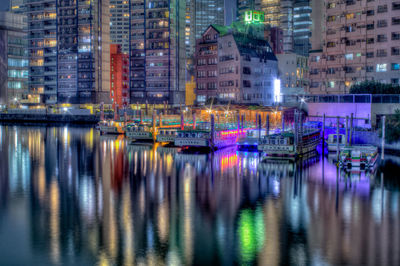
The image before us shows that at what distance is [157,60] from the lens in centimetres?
15125

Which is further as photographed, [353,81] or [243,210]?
[353,81]

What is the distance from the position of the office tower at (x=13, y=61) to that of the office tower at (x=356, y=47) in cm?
11368

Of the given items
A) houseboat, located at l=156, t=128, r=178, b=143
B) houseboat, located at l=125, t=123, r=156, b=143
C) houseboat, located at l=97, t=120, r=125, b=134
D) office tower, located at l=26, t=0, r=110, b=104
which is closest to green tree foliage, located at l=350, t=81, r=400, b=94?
houseboat, located at l=156, t=128, r=178, b=143

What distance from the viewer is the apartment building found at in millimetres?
124688

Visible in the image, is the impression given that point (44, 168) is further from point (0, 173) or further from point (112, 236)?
point (112, 236)

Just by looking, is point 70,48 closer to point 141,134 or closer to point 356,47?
point 141,134

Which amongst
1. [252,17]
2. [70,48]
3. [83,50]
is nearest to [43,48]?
[70,48]

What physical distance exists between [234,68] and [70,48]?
2524 inches

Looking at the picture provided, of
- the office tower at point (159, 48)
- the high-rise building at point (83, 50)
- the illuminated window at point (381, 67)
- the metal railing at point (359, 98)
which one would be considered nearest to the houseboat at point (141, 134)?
the metal railing at point (359, 98)

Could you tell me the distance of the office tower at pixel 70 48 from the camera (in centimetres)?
15875

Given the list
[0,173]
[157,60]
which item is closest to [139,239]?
[0,173]

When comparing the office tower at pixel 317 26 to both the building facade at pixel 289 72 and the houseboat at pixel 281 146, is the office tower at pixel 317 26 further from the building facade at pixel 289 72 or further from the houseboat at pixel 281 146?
the houseboat at pixel 281 146

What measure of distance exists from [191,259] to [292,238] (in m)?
6.57

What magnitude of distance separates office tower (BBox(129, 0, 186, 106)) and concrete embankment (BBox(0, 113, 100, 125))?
67.8 ft
